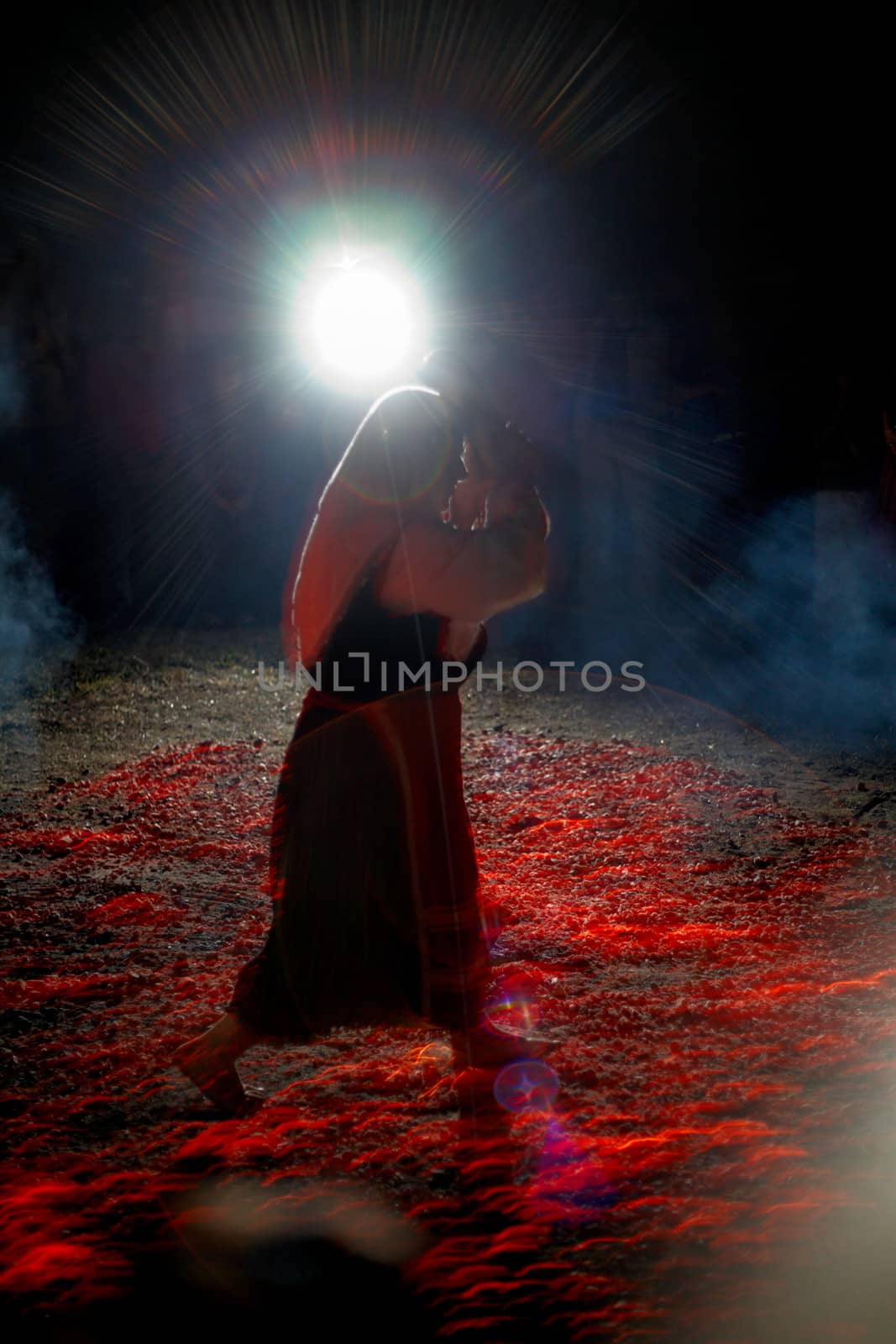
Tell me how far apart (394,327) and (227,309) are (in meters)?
2.99

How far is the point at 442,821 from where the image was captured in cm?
237

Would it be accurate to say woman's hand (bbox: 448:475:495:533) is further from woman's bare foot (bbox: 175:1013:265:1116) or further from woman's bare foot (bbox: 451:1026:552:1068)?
woman's bare foot (bbox: 175:1013:265:1116)

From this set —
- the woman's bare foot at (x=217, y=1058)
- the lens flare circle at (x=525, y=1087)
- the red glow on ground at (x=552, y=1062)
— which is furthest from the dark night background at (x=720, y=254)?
the woman's bare foot at (x=217, y=1058)

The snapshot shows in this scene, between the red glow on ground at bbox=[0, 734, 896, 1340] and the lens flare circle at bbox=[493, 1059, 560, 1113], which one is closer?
the red glow on ground at bbox=[0, 734, 896, 1340]

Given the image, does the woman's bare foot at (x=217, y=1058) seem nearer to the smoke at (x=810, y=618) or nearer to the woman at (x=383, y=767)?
the woman at (x=383, y=767)

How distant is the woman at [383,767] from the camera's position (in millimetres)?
2199

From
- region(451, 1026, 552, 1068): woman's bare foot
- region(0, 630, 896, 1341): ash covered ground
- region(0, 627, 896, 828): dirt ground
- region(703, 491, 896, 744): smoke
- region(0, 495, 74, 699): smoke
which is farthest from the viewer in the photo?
region(0, 495, 74, 699): smoke

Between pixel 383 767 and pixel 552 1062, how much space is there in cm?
112

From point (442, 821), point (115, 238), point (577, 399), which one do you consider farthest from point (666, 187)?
point (442, 821)

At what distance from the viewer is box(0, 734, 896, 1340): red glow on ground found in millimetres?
2078

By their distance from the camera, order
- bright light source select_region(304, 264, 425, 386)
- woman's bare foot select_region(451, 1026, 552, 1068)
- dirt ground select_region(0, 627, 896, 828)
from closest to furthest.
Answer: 1. woman's bare foot select_region(451, 1026, 552, 1068)
2. dirt ground select_region(0, 627, 896, 828)
3. bright light source select_region(304, 264, 425, 386)

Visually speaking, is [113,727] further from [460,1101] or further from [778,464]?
[778,464]

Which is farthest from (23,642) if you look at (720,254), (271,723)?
(720,254)

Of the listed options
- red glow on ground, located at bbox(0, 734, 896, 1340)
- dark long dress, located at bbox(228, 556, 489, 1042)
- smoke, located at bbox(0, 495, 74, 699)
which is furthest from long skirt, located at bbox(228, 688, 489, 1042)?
smoke, located at bbox(0, 495, 74, 699)
